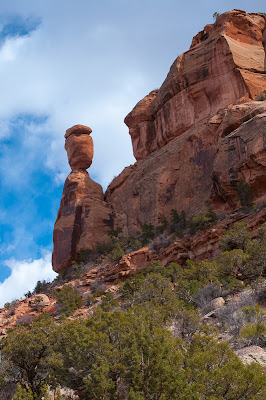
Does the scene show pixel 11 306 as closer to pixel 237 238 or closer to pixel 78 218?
pixel 78 218

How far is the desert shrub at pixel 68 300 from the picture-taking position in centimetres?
3042

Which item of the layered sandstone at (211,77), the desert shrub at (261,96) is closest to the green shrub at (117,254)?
the layered sandstone at (211,77)

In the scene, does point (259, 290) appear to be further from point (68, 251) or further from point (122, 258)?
point (68, 251)

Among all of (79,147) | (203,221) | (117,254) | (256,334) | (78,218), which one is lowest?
(256,334)

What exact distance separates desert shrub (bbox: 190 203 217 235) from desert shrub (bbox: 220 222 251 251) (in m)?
5.37

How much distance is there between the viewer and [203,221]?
105 ft

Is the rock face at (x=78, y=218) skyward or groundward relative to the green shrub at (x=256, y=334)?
skyward

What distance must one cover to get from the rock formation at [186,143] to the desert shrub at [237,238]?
22.1 feet

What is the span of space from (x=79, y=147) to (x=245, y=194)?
27.1 metres

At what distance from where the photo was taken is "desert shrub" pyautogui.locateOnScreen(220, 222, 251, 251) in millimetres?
25484

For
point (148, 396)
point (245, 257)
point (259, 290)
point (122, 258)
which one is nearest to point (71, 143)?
point (122, 258)

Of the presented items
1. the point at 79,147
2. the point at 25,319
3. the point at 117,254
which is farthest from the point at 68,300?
the point at 79,147

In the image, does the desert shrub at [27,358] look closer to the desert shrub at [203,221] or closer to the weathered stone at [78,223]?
the desert shrub at [203,221]

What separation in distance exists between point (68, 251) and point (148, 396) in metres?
35.1
